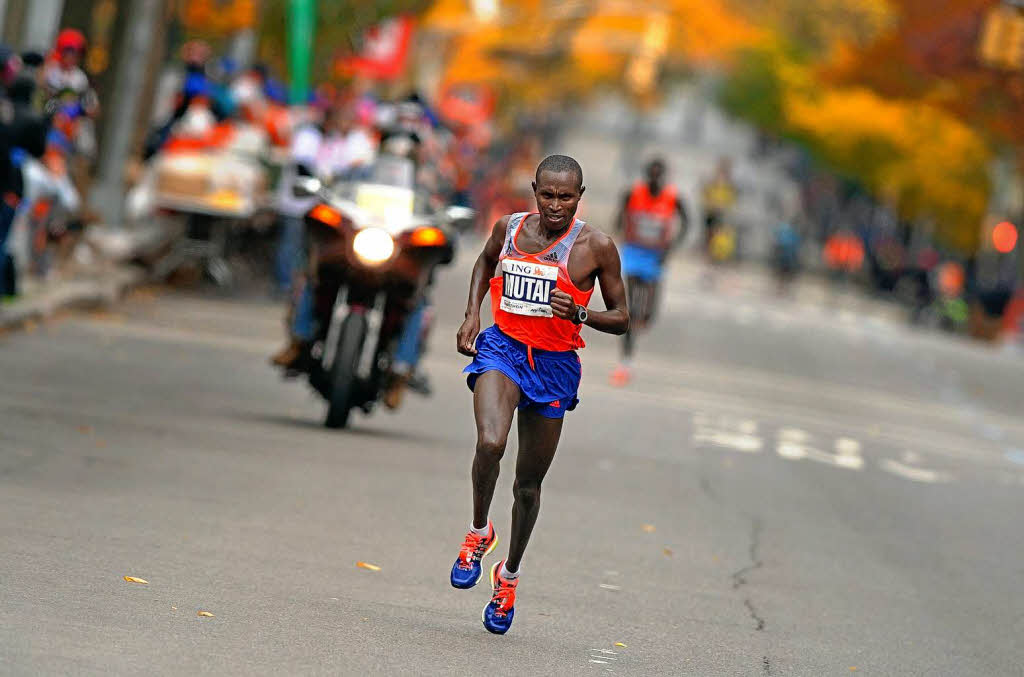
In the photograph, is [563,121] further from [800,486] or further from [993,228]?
[800,486]

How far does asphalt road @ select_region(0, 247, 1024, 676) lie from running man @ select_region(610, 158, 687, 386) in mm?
1651

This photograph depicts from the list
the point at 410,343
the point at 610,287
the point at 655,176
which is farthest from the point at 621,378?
the point at 610,287

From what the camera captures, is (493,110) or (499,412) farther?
(493,110)

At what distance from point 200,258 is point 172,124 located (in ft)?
6.35

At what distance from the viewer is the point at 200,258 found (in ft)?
88.4

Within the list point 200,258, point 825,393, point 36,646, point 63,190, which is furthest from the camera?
point 200,258

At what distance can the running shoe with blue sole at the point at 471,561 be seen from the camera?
8422mm

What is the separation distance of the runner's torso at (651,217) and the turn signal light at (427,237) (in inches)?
312

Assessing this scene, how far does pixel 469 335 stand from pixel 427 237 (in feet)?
19.4

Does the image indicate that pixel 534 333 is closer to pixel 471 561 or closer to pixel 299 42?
pixel 471 561

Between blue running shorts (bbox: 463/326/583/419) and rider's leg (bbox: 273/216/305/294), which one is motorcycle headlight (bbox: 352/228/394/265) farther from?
rider's leg (bbox: 273/216/305/294)

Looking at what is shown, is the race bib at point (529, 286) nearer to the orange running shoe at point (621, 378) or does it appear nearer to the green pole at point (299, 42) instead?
the orange running shoe at point (621, 378)

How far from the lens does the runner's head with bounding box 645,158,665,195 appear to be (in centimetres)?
2177

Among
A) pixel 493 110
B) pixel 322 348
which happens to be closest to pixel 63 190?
pixel 322 348
